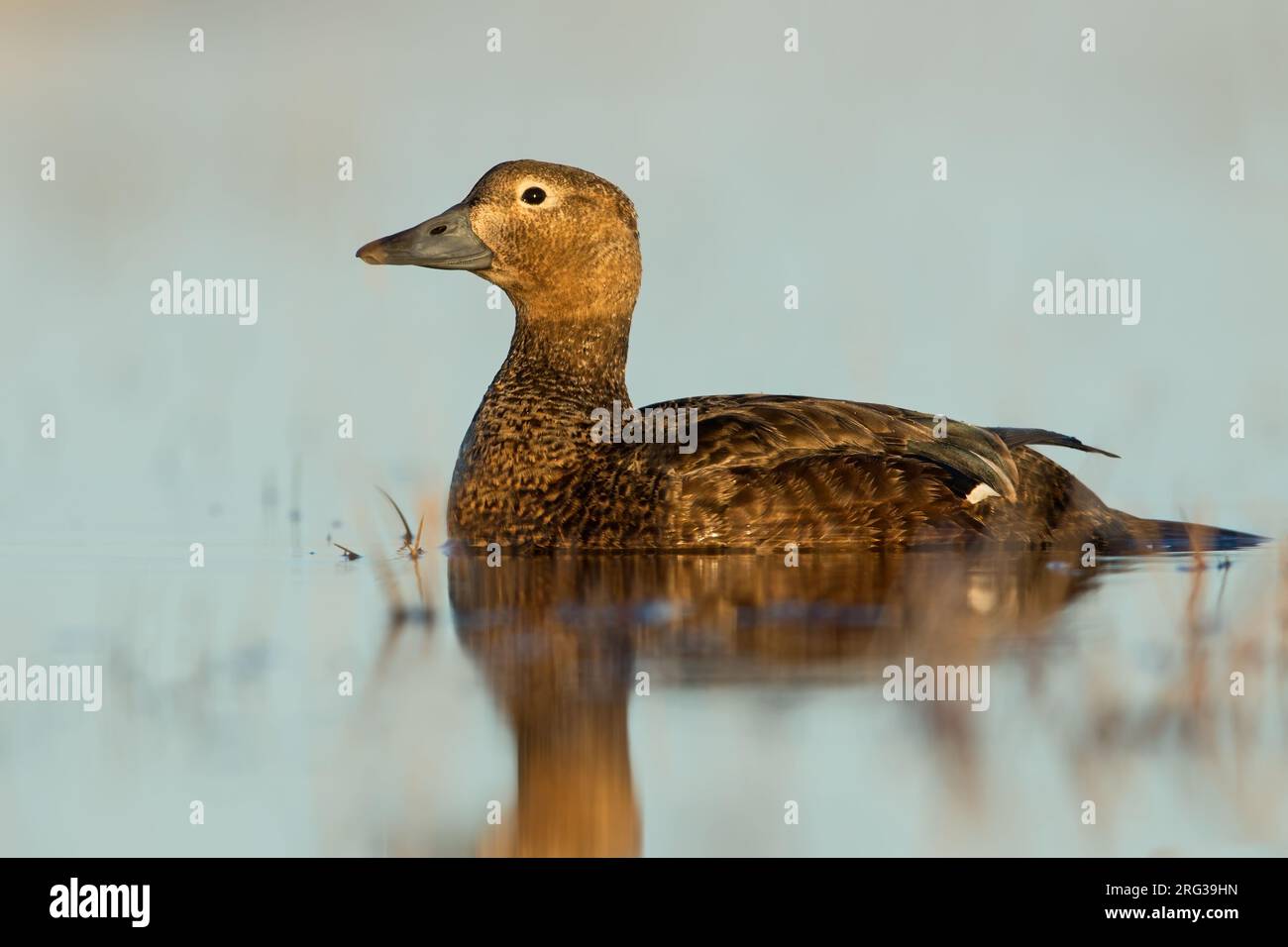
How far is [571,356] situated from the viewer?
917 cm

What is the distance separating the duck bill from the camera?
9156 mm

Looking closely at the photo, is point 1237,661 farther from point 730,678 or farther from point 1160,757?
point 730,678

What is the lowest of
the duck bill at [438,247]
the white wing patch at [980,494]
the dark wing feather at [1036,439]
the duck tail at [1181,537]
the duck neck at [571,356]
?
the duck tail at [1181,537]

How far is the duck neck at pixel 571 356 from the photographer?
29.8 feet

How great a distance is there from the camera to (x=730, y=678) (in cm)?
563

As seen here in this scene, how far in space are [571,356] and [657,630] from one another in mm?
3072

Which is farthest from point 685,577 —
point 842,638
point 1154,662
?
point 1154,662

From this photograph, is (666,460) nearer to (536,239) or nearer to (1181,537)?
(536,239)

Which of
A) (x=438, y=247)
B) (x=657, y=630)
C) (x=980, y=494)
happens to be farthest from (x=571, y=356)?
(x=657, y=630)

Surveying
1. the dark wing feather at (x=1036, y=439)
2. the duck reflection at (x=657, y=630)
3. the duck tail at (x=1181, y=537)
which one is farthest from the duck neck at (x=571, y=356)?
the duck tail at (x=1181, y=537)

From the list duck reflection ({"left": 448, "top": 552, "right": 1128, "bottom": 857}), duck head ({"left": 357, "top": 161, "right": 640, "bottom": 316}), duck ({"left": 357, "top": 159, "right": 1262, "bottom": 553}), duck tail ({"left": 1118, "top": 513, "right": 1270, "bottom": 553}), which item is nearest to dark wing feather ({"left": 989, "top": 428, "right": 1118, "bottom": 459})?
duck ({"left": 357, "top": 159, "right": 1262, "bottom": 553})

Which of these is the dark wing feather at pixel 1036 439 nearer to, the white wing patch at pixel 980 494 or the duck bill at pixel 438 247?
the white wing patch at pixel 980 494

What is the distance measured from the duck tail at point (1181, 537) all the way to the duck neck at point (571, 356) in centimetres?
219

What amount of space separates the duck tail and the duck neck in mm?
2194
